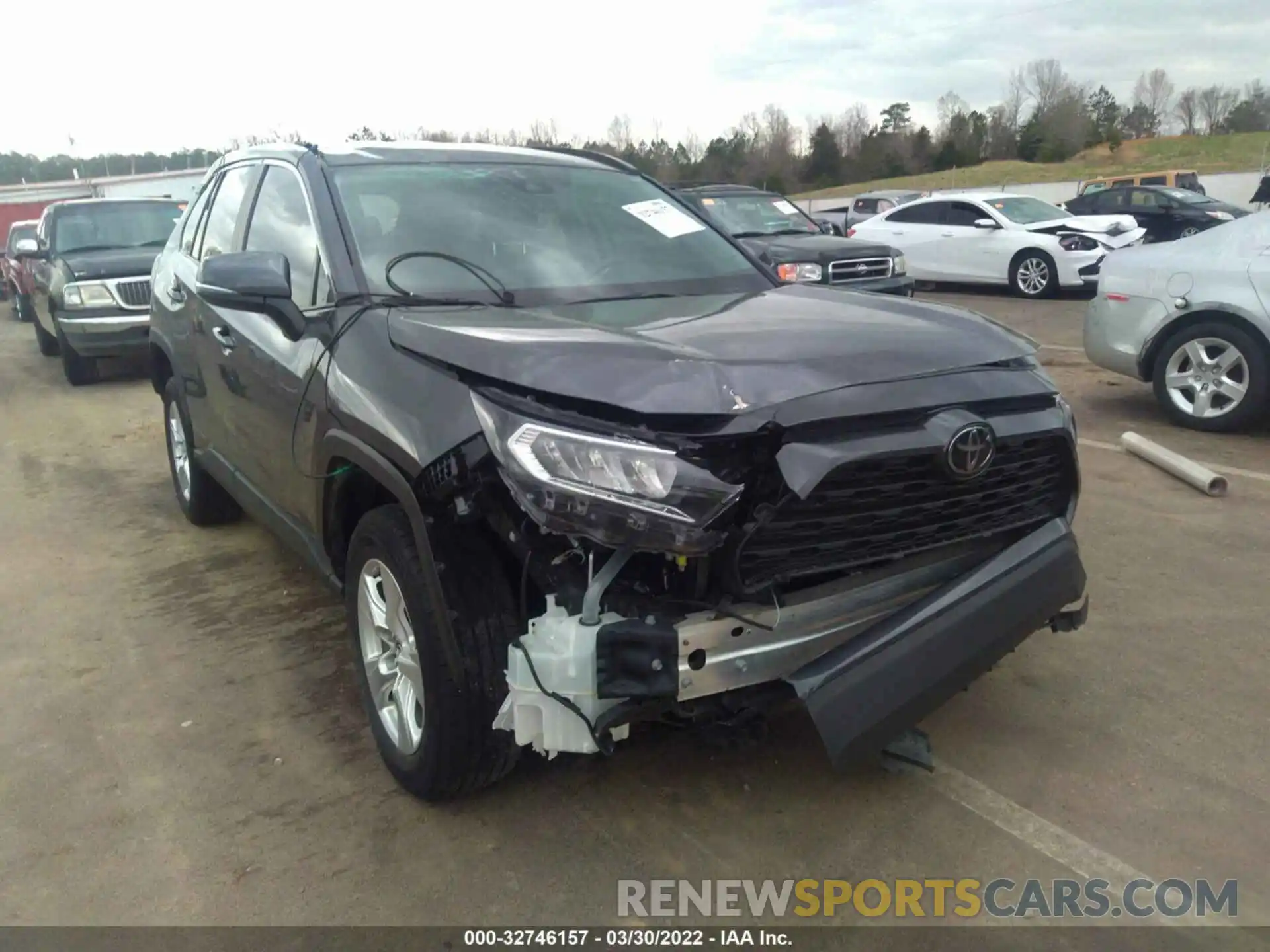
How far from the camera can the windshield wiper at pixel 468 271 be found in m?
3.26

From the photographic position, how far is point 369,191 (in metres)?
3.60

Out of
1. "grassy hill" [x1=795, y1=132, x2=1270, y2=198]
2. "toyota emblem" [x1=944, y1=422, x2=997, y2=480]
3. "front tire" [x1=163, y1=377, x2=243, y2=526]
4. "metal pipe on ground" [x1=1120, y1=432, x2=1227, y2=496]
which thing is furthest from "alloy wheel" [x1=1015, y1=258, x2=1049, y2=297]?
"grassy hill" [x1=795, y1=132, x2=1270, y2=198]

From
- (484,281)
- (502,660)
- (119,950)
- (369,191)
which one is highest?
(369,191)

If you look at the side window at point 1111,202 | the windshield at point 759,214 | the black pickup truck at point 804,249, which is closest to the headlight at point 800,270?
the black pickup truck at point 804,249

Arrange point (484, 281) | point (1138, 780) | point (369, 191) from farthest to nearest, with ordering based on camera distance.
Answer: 1. point (369, 191)
2. point (484, 281)
3. point (1138, 780)

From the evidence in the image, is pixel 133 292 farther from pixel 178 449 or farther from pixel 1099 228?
pixel 1099 228

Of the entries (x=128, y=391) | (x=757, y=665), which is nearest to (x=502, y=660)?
(x=757, y=665)

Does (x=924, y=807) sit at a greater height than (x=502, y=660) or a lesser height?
lesser

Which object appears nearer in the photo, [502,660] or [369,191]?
[502,660]

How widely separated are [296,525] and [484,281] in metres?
1.14

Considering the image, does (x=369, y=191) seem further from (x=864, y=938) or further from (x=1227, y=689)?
(x=1227, y=689)

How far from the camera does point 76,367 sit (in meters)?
10.7

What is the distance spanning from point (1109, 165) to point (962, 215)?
43600 mm

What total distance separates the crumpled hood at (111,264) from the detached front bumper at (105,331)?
0.39 metres
